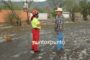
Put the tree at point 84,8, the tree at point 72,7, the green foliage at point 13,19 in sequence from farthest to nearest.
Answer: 1. the tree at point 84,8
2. the tree at point 72,7
3. the green foliage at point 13,19

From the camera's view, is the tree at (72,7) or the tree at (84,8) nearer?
the tree at (72,7)

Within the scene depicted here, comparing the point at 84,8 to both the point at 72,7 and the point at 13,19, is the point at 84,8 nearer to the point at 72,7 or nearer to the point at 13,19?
the point at 72,7

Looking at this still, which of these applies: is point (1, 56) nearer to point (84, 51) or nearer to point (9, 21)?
point (84, 51)

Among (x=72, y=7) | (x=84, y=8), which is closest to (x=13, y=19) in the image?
(x=72, y=7)

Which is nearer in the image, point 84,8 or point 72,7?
point 84,8

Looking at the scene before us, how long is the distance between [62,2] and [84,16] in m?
9.79

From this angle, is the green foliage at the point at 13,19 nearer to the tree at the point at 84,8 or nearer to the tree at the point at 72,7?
the tree at the point at 72,7

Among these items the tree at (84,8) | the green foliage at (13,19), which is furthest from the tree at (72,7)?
the green foliage at (13,19)

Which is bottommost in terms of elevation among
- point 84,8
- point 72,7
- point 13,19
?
point 13,19

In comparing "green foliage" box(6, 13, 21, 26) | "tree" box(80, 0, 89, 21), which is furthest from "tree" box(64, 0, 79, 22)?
"green foliage" box(6, 13, 21, 26)

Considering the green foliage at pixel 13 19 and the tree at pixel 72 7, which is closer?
the green foliage at pixel 13 19

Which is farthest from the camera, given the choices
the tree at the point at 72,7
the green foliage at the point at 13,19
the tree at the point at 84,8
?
the tree at the point at 84,8

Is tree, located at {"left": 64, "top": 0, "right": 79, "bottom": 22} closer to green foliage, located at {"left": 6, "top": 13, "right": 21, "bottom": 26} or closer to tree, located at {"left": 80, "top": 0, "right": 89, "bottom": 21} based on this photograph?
tree, located at {"left": 80, "top": 0, "right": 89, "bottom": 21}

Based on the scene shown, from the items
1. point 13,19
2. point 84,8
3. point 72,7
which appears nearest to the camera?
point 13,19
